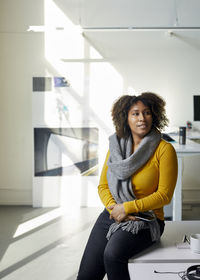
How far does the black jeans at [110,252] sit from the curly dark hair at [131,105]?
0.56 m

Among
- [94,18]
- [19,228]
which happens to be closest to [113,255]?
[19,228]

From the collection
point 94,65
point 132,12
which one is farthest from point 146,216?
point 132,12

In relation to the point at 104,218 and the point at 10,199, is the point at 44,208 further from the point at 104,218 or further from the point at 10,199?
the point at 104,218

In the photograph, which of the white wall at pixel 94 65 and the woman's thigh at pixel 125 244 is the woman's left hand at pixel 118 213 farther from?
the white wall at pixel 94 65

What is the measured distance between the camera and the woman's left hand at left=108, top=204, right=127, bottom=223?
7.07 feet

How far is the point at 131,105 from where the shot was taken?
2342mm

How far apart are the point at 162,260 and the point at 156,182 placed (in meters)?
0.44

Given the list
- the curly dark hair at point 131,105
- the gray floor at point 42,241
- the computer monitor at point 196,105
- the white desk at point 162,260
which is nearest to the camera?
the white desk at point 162,260

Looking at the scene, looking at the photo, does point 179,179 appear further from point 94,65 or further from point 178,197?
point 94,65

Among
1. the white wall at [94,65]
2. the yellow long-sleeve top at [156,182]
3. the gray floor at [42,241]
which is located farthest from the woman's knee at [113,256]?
the white wall at [94,65]

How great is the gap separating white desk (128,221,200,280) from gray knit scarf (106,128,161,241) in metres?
0.09

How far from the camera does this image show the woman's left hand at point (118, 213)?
2.16 metres

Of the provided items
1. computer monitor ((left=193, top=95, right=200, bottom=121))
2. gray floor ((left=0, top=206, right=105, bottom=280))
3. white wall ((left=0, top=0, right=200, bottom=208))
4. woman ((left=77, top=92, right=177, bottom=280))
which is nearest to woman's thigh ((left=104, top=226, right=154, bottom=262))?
woman ((left=77, top=92, right=177, bottom=280))

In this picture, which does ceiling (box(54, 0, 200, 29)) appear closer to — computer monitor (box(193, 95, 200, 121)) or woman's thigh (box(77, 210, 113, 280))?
computer monitor (box(193, 95, 200, 121))
